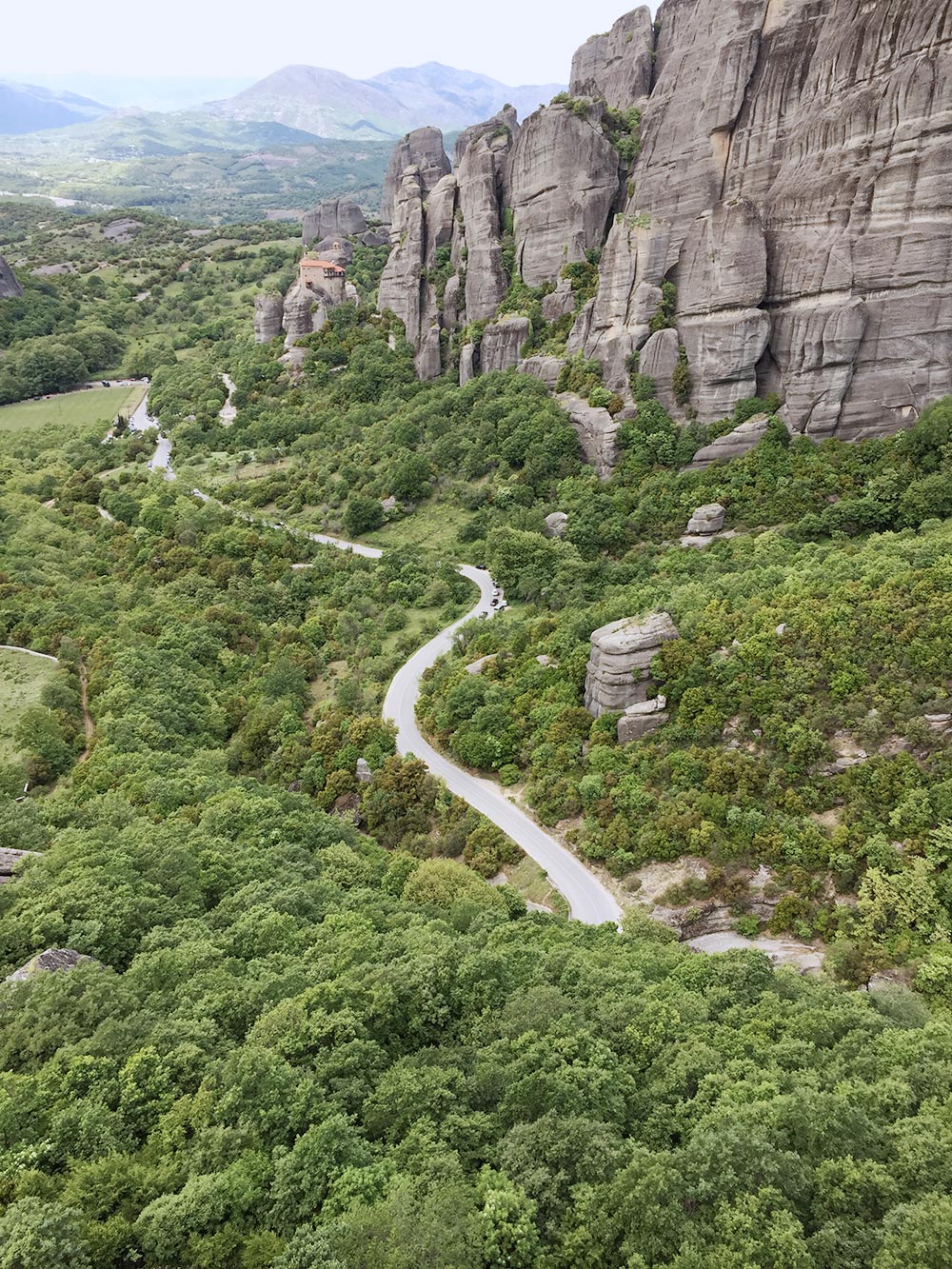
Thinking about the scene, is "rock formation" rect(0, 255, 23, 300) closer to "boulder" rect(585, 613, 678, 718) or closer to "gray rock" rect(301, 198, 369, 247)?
"gray rock" rect(301, 198, 369, 247)

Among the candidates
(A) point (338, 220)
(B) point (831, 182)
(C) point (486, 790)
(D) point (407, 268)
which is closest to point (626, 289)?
(B) point (831, 182)

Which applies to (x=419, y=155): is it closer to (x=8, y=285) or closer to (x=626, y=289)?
(x=626, y=289)

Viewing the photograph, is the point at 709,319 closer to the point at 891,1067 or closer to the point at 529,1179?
the point at 891,1067

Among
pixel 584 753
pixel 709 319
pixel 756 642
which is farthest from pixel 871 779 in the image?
pixel 709 319

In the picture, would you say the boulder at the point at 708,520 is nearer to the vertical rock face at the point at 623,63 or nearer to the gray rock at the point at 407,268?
the vertical rock face at the point at 623,63

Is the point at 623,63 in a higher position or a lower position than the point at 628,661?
higher

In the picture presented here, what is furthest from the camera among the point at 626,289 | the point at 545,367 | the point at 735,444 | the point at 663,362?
the point at 545,367

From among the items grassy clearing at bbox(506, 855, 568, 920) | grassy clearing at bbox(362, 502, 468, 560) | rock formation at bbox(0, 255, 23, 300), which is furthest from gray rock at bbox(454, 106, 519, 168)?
rock formation at bbox(0, 255, 23, 300)
